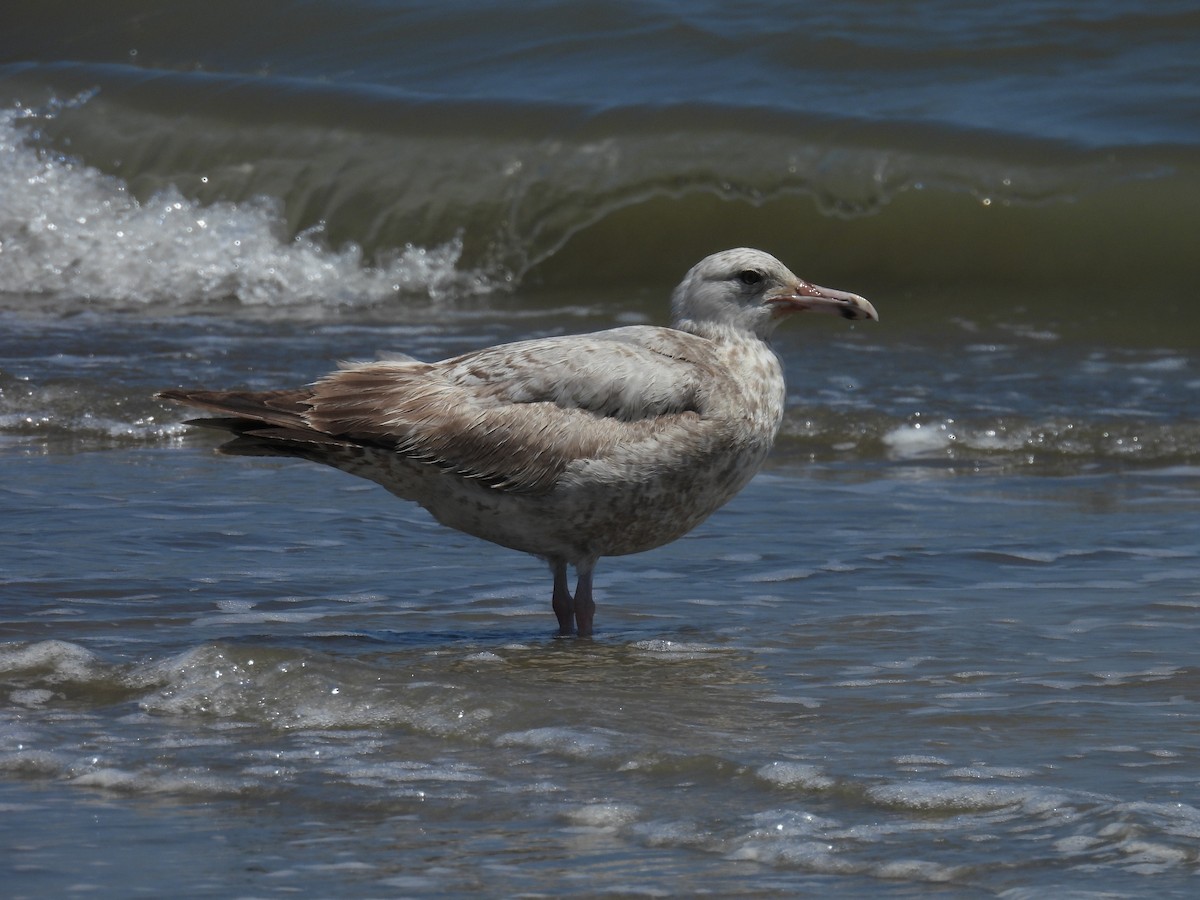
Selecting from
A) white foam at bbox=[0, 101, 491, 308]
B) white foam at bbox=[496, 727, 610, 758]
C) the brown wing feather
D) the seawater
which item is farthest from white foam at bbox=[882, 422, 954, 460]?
white foam at bbox=[0, 101, 491, 308]

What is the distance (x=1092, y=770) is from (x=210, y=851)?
6.26 ft

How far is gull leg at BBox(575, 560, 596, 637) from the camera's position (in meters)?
5.73

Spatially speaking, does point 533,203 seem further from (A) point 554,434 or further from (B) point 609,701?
(B) point 609,701

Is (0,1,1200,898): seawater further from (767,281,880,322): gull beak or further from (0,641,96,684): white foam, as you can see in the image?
(767,281,880,322): gull beak

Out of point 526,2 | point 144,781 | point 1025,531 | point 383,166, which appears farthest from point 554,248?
point 144,781

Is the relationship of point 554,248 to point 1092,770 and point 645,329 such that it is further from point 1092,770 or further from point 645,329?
point 1092,770

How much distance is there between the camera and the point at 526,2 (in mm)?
17156

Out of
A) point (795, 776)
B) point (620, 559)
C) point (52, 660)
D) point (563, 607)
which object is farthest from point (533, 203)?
point (795, 776)

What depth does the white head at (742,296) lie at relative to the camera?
6.07 m

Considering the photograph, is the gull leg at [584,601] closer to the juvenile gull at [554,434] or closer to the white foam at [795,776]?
the juvenile gull at [554,434]

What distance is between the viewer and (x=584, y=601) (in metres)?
5.75

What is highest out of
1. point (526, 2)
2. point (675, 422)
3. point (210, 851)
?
point (526, 2)

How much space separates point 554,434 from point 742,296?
903mm

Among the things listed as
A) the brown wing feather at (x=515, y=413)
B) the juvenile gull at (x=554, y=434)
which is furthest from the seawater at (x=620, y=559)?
the brown wing feather at (x=515, y=413)
